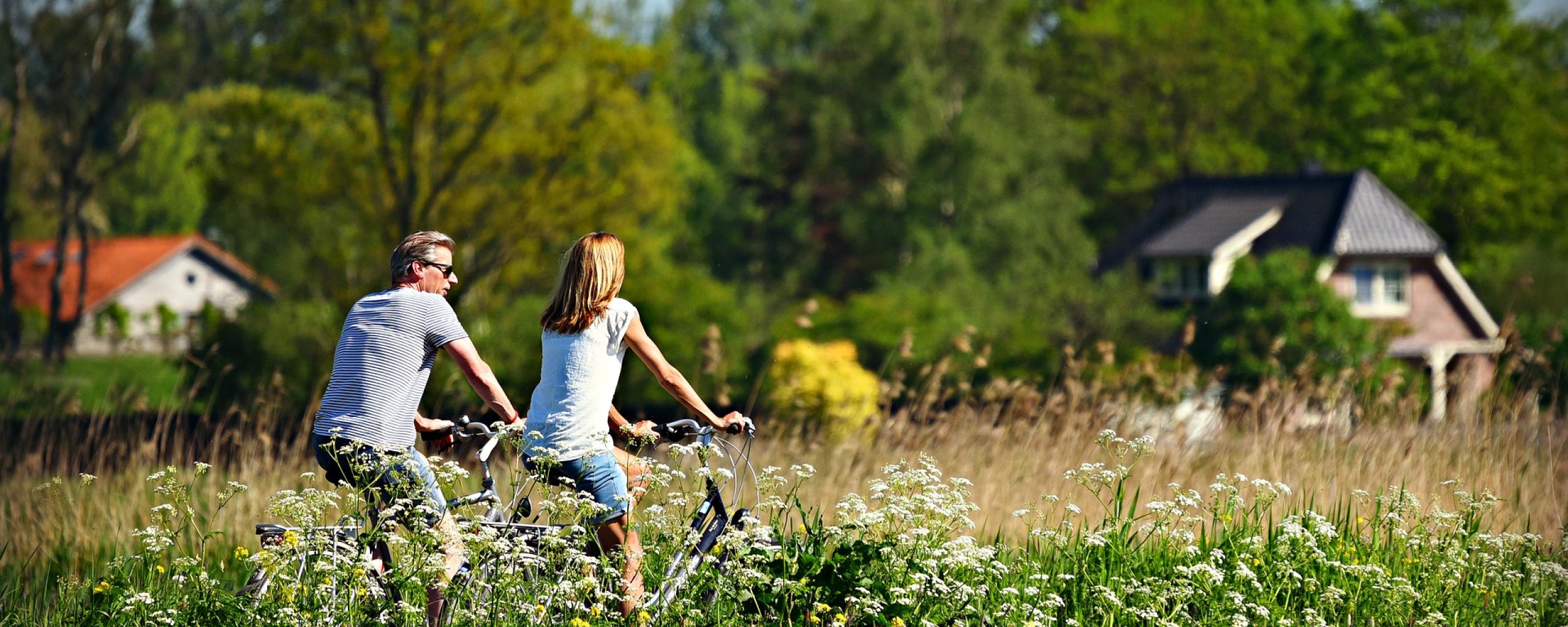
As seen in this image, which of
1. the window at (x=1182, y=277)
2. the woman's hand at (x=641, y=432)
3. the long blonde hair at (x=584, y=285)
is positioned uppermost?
the window at (x=1182, y=277)

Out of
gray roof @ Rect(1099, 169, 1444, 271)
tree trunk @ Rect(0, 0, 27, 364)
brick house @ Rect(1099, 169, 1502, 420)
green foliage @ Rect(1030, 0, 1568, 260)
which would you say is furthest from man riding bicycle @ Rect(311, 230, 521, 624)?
green foliage @ Rect(1030, 0, 1568, 260)

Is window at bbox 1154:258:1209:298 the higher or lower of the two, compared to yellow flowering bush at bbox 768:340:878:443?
higher

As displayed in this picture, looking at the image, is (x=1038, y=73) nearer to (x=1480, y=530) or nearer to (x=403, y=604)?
(x=1480, y=530)

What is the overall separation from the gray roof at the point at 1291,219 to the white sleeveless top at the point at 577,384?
108 ft

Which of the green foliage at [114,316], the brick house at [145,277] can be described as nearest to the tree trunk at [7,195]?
the green foliage at [114,316]

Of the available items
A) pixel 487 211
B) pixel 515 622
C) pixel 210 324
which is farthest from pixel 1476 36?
pixel 515 622

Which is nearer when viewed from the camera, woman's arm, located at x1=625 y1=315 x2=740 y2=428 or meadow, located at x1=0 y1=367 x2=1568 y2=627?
meadow, located at x1=0 y1=367 x2=1568 y2=627

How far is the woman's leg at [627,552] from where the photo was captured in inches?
191

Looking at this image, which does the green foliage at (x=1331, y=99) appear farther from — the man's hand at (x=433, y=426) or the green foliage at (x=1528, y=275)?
the man's hand at (x=433, y=426)

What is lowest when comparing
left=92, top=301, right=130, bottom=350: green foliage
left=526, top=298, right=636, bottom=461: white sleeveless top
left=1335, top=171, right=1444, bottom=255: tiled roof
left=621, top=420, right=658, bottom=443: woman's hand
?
left=92, top=301, right=130, bottom=350: green foliage

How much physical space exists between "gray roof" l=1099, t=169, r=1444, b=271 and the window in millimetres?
634

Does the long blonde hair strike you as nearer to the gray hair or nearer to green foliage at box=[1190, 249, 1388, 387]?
the gray hair

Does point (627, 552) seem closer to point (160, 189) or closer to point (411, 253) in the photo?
point (411, 253)

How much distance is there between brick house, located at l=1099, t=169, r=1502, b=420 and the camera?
3594 cm
